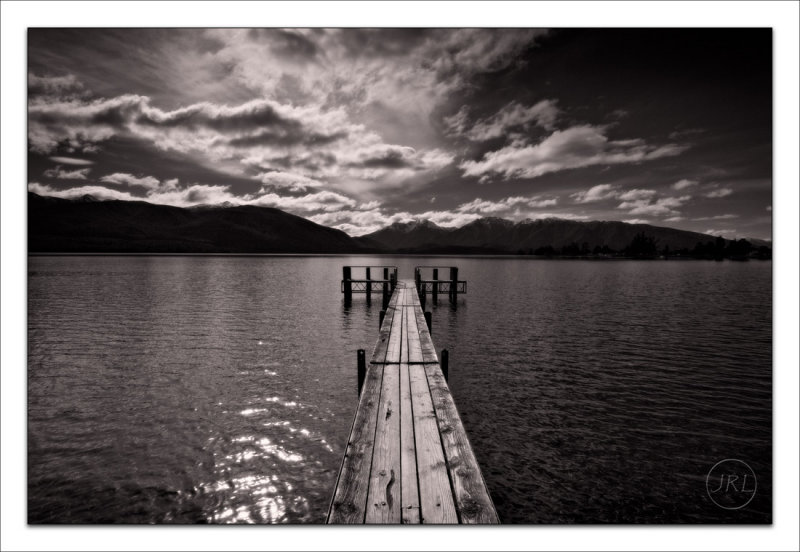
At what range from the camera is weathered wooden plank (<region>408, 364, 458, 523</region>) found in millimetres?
3619


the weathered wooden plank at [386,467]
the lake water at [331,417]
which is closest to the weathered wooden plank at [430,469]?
the weathered wooden plank at [386,467]

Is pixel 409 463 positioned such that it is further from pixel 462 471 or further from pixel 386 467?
pixel 462 471

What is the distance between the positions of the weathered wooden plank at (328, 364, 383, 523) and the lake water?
1.88m

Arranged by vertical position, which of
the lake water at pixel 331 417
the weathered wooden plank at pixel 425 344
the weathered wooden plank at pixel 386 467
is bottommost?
the lake water at pixel 331 417

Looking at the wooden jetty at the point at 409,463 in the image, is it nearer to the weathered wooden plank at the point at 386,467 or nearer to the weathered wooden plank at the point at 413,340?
the weathered wooden plank at the point at 386,467

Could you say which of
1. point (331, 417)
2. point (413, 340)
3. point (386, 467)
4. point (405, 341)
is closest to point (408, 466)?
point (386, 467)

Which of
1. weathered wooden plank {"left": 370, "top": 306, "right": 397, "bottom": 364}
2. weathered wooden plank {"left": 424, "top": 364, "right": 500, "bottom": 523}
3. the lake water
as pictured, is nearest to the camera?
weathered wooden plank {"left": 424, "top": 364, "right": 500, "bottom": 523}

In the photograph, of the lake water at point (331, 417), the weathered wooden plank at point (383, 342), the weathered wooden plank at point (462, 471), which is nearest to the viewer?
the weathered wooden plank at point (462, 471)

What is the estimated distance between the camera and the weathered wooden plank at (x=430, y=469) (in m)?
3.62

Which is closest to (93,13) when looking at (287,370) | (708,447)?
Result: (287,370)

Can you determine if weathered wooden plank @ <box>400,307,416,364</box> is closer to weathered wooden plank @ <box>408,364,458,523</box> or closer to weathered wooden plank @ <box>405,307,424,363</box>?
weathered wooden plank @ <box>405,307,424,363</box>

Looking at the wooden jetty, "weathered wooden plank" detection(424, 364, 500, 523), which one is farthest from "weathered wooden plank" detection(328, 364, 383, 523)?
"weathered wooden plank" detection(424, 364, 500, 523)

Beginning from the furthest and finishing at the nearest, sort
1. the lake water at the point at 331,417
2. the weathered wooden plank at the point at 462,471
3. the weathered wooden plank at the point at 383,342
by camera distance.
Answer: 1. the weathered wooden plank at the point at 383,342
2. the lake water at the point at 331,417
3. the weathered wooden plank at the point at 462,471

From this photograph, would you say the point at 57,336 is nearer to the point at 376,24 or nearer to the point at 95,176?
the point at 95,176
